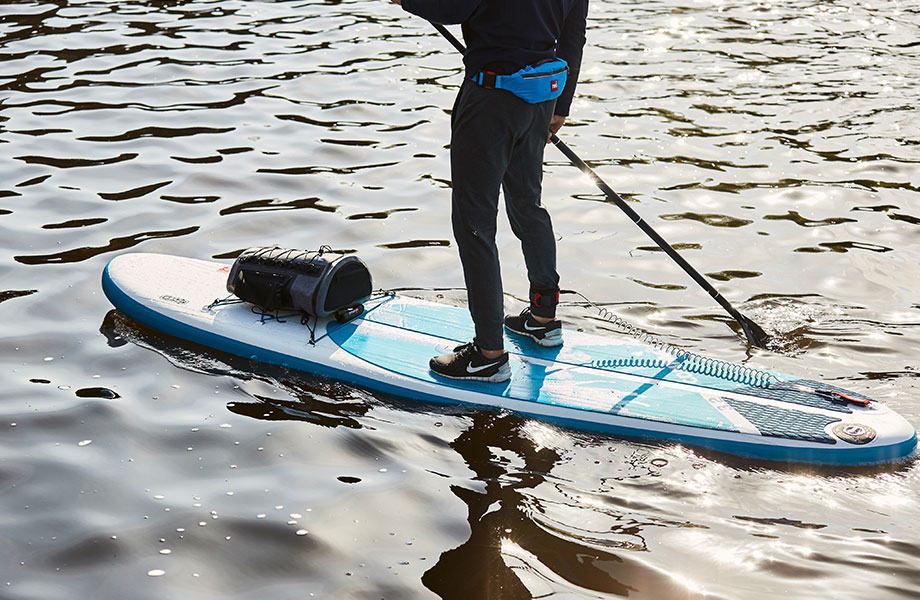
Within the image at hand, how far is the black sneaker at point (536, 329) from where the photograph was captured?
536cm

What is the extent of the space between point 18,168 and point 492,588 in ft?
20.5

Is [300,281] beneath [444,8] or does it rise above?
beneath

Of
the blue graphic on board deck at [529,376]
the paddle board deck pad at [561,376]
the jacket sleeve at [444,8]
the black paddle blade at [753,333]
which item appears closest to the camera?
the jacket sleeve at [444,8]

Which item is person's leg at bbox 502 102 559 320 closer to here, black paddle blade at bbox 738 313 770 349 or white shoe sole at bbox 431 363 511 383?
white shoe sole at bbox 431 363 511 383

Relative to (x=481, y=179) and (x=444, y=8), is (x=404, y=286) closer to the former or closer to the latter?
(x=481, y=179)

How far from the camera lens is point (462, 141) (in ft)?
14.9

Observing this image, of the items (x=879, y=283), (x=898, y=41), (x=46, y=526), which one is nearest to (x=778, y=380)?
(x=879, y=283)

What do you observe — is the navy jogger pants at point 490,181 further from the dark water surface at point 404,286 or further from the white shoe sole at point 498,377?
the dark water surface at point 404,286

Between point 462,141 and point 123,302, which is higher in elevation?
point 462,141

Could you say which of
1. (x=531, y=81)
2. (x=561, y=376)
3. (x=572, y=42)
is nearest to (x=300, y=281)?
(x=561, y=376)

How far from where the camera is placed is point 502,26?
4.41 m

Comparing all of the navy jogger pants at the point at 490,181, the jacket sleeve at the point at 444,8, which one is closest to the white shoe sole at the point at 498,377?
the navy jogger pants at the point at 490,181

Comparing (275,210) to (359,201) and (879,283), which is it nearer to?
(359,201)

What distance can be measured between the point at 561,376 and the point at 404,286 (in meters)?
Answer: 1.69
